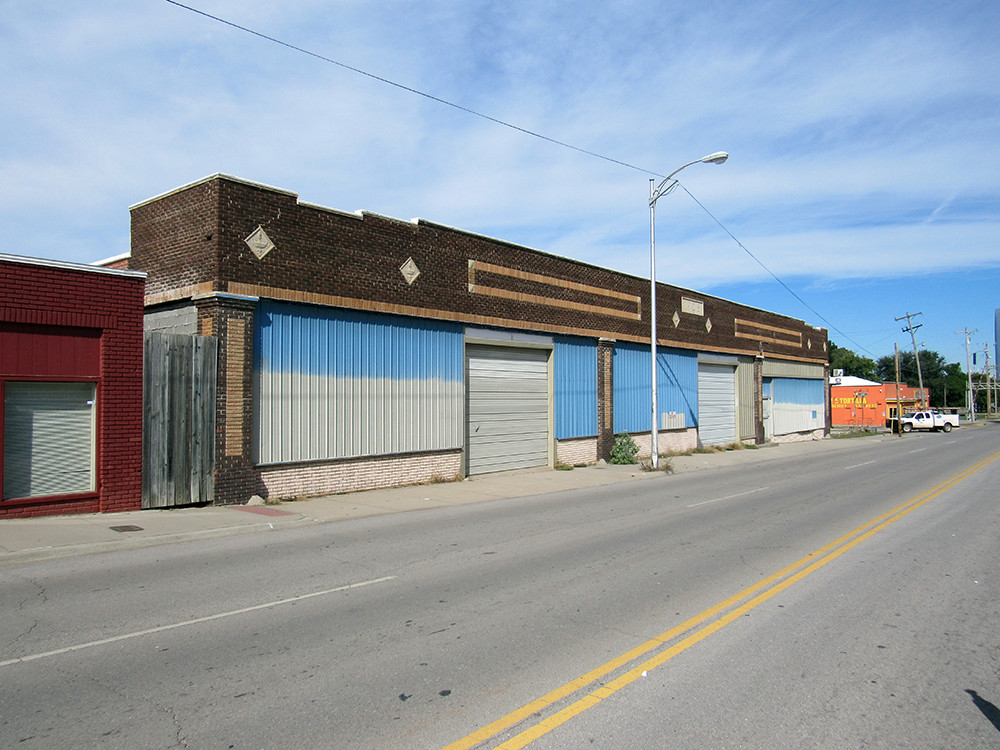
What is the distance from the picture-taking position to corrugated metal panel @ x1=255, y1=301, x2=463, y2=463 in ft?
49.2

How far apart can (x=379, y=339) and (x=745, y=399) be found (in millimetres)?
25394

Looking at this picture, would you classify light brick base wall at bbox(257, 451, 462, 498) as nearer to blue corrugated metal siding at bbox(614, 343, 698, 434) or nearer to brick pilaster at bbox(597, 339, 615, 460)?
brick pilaster at bbox(597, 339, 615, 460)

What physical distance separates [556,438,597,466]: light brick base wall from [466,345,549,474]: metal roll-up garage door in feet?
2.31

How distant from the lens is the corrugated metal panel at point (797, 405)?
4144 centimetres

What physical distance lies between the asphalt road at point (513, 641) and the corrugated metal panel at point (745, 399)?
83.7ft

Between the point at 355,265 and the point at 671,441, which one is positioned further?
the point at 671,441

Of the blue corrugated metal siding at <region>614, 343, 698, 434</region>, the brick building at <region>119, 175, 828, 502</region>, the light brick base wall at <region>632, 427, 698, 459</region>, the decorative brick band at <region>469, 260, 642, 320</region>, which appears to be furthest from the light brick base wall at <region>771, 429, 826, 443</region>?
the decorative brick band at <region>469, 260, 642, 320</region>

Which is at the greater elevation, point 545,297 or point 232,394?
point 545,297

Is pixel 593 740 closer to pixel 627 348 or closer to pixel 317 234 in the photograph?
pixel 317 234

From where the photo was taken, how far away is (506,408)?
21484 mm

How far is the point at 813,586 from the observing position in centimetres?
777

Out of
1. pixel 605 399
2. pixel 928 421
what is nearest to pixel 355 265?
pixel 605 399

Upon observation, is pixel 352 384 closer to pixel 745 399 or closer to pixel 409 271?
pixel 409 271

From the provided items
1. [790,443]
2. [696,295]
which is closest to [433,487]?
[696,295]
